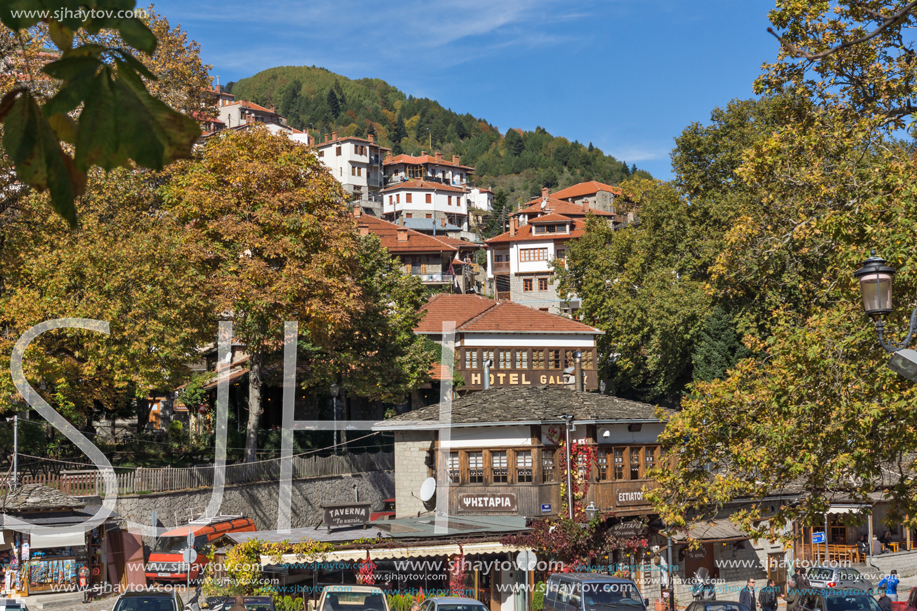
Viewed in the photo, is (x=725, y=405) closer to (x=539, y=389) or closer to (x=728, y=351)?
(x=539, y=389)

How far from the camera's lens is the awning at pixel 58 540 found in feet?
77.6

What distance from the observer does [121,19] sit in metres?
2.26

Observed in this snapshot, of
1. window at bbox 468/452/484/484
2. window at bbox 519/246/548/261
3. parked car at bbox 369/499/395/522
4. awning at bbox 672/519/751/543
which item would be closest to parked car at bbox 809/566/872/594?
awning at bbox 672/519/751/543

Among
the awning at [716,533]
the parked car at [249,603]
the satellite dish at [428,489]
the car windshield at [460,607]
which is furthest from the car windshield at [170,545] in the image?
the awning at [716,533]

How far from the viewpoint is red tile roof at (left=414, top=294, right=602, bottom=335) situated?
47.6 meters

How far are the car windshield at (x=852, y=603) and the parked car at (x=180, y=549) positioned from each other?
54.3 feet

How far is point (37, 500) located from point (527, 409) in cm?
1425

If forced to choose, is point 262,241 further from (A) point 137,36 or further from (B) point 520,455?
(A) point 137,36

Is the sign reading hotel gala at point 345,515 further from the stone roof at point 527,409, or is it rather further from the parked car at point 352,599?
the parked car at point 352,599

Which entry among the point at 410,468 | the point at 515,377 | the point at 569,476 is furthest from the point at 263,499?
the point at 515,377

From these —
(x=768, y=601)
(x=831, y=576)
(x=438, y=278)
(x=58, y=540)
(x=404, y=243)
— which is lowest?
(x=768, y=601)

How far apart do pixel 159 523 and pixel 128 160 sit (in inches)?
1134

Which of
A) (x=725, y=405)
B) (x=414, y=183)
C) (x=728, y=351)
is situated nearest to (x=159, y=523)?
(x=725, y=405)

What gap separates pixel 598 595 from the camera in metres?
18.8
